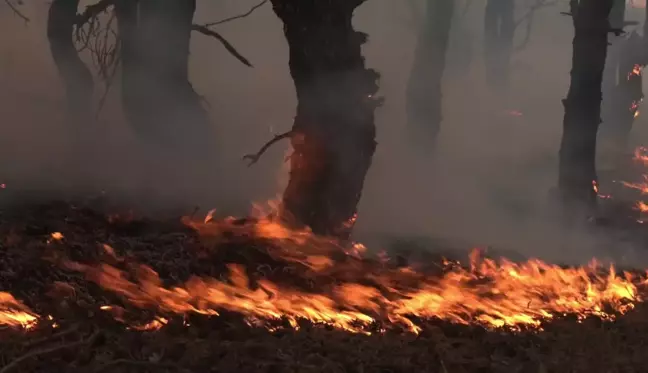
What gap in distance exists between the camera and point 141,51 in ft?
35.5

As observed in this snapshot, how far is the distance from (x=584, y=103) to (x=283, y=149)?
26.1 ft

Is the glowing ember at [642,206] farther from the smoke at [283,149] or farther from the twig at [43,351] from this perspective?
the twig at [43,351]

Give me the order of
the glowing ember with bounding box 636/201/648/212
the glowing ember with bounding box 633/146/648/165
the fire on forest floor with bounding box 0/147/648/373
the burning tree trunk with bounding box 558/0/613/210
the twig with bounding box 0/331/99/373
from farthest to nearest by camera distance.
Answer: the glowing ember with bounding box 633/146/648/165, the glowing ember with bounding box 636/201/648/212, the burning tree trunk with bounding box 558/0/613/210, the fire on forest floor with bounding box 0/147/648/373, the twig with bounding box 0/331/99/373

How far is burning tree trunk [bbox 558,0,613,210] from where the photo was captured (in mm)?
11578

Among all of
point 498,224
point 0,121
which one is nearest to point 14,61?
point 0,121

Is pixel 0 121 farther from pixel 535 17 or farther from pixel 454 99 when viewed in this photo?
pixel 535 17

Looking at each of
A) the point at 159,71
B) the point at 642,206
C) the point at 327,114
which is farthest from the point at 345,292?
the point at 642,206

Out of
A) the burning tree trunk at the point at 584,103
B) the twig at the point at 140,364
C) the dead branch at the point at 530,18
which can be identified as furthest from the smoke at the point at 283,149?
the twig at the point at 140,364

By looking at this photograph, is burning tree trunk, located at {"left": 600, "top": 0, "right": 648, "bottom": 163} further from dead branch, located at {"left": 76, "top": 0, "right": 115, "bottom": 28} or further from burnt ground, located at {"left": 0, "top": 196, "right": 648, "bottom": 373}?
burnt ground, located at {"left": 0, "top": 196, "right": 648, "bottom": 373}

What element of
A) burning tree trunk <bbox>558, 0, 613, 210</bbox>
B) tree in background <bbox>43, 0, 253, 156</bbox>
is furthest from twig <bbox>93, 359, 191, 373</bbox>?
burning tree trunk <bbox>558, 0, 613, 210</bbox>

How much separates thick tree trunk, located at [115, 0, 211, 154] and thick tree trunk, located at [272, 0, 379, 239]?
191 inches

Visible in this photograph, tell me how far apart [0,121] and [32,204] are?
35.2 feet

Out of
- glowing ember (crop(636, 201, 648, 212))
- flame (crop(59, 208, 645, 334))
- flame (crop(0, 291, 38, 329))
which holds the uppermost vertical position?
flame (crop(0, 291, 38, 329))

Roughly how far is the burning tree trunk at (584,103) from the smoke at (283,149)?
84 cm
